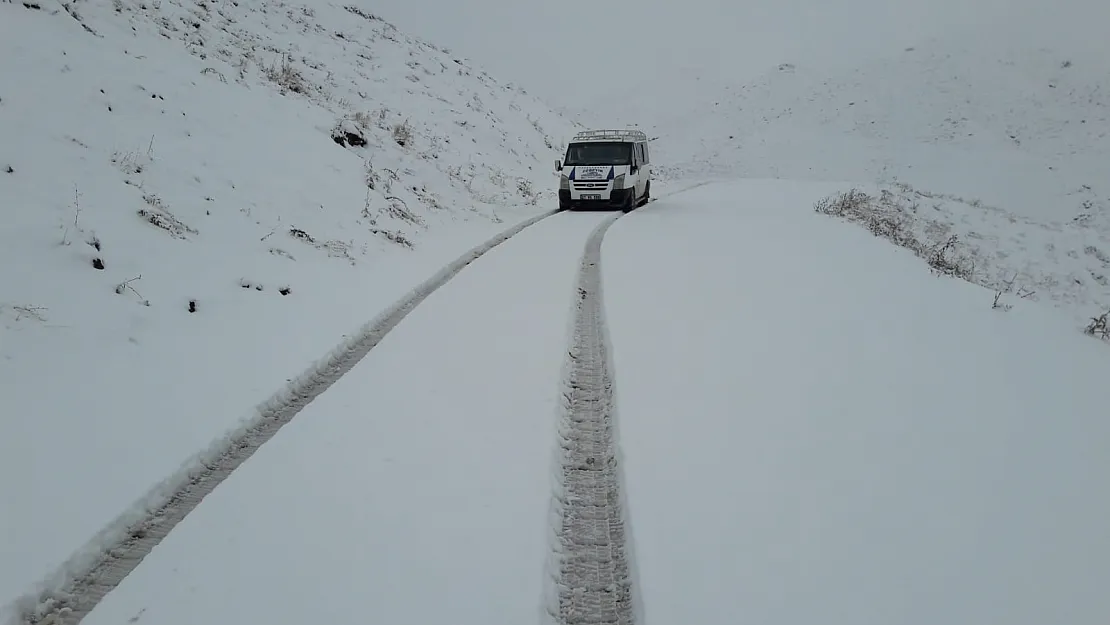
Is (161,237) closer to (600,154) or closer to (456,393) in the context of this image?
(456,393)

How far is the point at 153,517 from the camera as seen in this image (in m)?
3.12

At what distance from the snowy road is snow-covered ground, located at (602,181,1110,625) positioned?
2.11 feet

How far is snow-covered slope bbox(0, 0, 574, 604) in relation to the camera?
363cm

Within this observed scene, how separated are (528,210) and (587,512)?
45.3 feet

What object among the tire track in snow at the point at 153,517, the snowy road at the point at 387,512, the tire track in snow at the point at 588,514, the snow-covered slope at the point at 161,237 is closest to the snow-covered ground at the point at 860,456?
the tire track in snow at the point at 588,514

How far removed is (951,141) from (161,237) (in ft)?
117

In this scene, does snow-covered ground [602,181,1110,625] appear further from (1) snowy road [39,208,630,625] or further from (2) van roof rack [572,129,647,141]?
(2) van roof rack [572,129,647,141]

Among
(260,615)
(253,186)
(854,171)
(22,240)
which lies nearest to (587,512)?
(260,615)

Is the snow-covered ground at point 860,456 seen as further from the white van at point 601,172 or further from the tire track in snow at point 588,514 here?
the white van at point 601,172

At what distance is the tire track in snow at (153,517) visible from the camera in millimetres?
2521

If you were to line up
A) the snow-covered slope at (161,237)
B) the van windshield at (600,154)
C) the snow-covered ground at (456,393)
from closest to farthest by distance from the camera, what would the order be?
the snow-covered ground at (456,393), the snow-covered slope at (161,237), the van windshield at (600,154)

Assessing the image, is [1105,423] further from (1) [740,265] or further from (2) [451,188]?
(2) [451,188]

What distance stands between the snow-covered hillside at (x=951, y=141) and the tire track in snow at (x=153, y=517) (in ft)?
48.1

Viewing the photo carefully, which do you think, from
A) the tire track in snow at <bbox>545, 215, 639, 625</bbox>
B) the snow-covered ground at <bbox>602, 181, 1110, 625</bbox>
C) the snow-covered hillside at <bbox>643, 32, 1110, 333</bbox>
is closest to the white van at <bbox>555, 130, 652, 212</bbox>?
the snow-covered hillside at <bbox>643, 32, 1110, 333</bbox>
